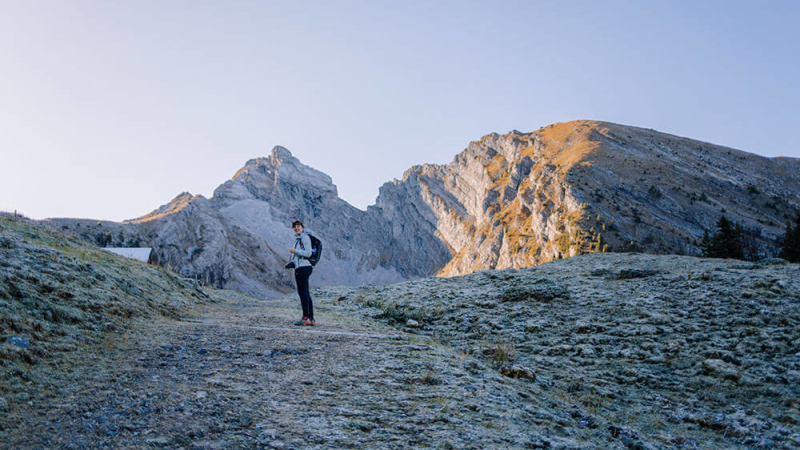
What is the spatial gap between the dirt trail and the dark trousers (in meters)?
3.74

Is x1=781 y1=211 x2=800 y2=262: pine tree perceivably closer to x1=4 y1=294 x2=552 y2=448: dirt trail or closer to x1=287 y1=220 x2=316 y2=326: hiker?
x1=287 y1=220 x2=316 y2=326: hiker

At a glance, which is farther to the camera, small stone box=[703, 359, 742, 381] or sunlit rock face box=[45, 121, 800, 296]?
sunlit rock face box=[45, 121, 800, 296]

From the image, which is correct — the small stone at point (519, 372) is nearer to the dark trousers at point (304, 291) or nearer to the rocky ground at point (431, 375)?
the rocky ground at point (431, 375)

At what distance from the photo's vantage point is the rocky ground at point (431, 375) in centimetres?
516

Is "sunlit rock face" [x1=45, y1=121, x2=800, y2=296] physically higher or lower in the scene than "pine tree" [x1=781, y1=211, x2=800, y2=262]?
higher

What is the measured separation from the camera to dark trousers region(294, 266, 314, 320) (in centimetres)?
1351

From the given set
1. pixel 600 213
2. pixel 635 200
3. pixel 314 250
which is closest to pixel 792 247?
pixel 314 250

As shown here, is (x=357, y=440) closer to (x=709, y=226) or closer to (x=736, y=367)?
(x=736, y=367)

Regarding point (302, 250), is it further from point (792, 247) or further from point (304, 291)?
point (792, 247)

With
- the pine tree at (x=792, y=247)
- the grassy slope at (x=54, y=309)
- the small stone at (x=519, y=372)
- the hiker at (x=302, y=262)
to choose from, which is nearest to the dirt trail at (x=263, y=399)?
the grassy slope at (x=54, y=309)

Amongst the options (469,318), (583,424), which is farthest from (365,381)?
(469,318)

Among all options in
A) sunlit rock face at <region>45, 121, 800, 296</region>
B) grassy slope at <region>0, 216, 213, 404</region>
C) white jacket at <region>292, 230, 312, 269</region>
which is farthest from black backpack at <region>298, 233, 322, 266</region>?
sunlit rock face at <region>45, 121, 800, 296</region>

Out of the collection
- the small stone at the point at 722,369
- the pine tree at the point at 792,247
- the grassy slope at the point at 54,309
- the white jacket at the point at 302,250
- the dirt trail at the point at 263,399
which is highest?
the pine tree at the point at 792,247

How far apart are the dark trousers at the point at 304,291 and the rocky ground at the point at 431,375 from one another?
79 centimetres
